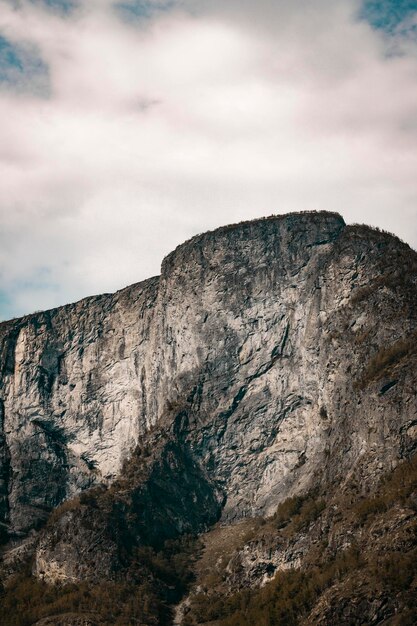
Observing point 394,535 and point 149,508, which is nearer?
point 394,535

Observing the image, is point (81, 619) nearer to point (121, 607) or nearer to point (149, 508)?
point (121, 607)

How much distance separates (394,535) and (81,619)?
56.3m

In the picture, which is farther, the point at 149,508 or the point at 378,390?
A: the point at 149,508

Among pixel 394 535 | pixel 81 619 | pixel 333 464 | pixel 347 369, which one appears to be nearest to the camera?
pixel 394 535

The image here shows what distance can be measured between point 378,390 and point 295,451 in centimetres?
2778

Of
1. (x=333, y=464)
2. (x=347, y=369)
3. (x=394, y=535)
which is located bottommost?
(x=394, y=535)

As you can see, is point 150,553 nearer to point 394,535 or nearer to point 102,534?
point 102,534

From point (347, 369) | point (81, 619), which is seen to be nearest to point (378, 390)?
point (347, 369)

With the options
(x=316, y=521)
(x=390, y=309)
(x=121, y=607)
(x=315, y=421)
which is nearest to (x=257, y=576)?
(x=316, y=521)

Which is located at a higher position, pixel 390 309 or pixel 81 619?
pixel 390 309

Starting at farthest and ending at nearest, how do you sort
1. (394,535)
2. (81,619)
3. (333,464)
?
1. (333,464)
2. (81,619)
3. (394,535)

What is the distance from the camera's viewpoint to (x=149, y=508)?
644ft

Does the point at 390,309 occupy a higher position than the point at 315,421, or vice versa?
the point at 390,309

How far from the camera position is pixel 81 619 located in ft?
545
